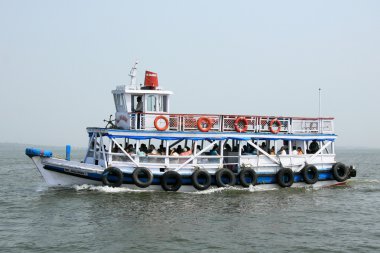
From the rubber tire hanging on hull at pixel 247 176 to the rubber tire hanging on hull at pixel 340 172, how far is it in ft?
14.5

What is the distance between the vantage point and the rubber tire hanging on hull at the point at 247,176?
2242 centimetres

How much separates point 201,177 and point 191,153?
1.29 m

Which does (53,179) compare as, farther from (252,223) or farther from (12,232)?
(252,223)

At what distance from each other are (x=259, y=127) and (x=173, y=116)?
4.01 meters

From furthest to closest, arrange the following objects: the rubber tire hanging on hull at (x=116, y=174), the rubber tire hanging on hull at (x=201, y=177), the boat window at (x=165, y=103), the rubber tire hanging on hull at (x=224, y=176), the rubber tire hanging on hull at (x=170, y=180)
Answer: the boat window at (x=165, y=103)
the rubber tire hanging on hull at (x=224, y=176)
the rubber tire hanging on hull at (x=201, y=177)
the rubber tire hanging on hull at (x=170, y=180)
the rubber tire hanging on hull at (x=116, y=174)

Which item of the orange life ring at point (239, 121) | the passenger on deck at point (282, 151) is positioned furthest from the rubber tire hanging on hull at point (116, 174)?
the passenger on deck at point (282, 151)

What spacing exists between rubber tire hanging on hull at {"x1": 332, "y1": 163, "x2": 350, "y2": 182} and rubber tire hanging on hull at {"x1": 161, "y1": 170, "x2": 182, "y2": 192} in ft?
25.6

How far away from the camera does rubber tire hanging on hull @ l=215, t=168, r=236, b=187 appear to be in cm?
2200

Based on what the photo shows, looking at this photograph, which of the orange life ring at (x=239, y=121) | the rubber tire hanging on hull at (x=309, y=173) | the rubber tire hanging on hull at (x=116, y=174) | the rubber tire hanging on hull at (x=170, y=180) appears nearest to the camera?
the rubber tire hanging on hull at (x=116, y=174)

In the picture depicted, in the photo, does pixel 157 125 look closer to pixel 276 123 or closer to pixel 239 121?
pixel 239 121

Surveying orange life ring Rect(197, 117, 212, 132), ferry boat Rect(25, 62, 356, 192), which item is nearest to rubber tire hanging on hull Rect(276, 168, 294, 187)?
ferry boat Rect(25, 62, 356, 192)

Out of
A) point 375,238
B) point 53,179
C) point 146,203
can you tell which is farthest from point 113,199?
point 375,238

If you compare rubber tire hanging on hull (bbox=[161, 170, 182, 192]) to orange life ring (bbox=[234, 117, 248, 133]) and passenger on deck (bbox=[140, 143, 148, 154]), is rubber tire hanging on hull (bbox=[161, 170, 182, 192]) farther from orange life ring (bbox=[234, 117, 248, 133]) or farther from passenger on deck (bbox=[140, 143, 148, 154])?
orange life ring (bbox=[234, 117, 248, 133])

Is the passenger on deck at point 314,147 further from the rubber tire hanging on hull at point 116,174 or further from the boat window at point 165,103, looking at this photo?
the rubber tire hanging on hull at point 116,174
